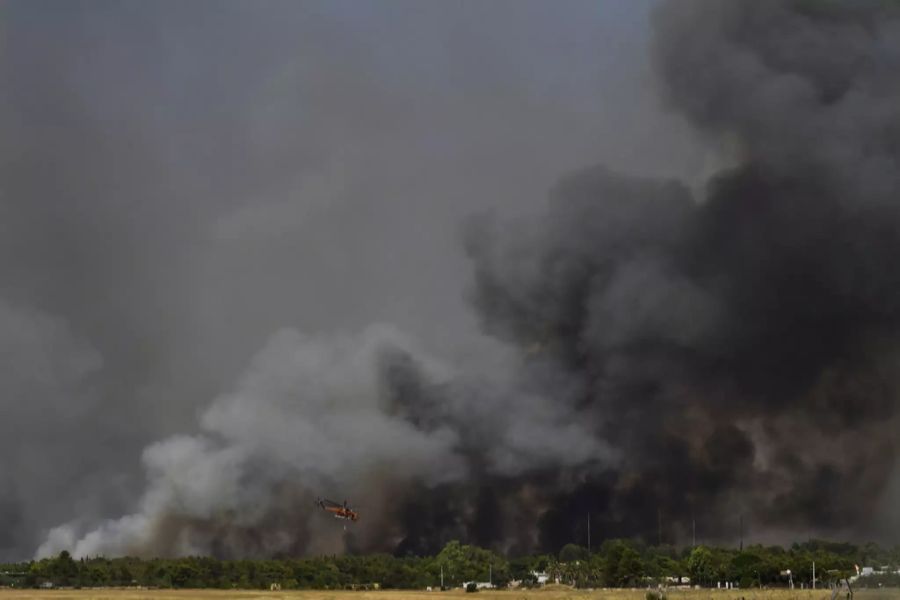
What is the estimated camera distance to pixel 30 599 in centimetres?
8419

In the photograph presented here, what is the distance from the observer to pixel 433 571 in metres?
128

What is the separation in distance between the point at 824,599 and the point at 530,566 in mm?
60578

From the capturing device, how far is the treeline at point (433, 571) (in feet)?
381

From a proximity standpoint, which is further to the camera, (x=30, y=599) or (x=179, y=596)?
(x=179, y=596)

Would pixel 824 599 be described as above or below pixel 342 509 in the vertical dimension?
below

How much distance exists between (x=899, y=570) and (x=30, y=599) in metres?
64.2

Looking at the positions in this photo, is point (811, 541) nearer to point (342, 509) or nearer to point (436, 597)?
point (342, 509)

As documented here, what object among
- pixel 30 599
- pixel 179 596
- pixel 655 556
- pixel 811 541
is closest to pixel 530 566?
pixel 655 556

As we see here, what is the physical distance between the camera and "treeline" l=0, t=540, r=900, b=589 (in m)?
116

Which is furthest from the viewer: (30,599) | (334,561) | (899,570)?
(334,561)

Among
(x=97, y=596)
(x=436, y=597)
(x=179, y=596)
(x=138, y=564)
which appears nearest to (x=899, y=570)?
(x=436, y=597)

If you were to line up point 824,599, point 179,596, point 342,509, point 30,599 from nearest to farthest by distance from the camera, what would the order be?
point 824,599
point 30,599
point 179,596
point 342,509

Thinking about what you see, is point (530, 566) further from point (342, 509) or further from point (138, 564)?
point (138, 564)

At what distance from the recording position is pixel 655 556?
443ft
